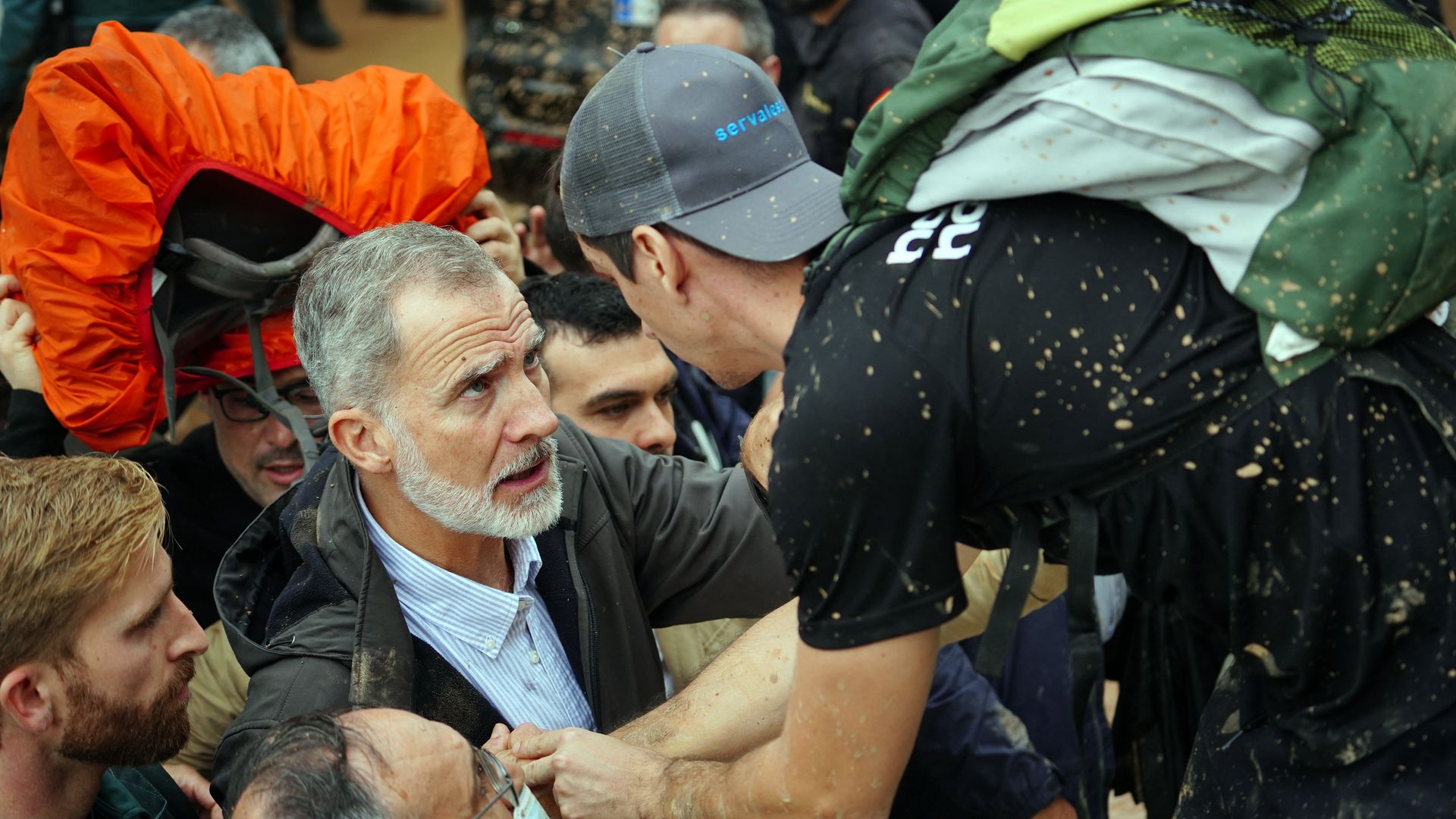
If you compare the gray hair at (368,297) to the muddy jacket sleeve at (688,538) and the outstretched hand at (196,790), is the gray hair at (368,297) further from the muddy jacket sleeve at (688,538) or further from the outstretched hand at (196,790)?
Answer: the outstretched hand at (196,790)

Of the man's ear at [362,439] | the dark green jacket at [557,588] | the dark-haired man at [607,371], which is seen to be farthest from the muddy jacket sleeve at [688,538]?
the dark-haired man at [607,371]

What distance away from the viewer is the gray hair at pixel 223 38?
5.05m

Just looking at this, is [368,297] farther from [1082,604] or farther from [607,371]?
[1082,604]

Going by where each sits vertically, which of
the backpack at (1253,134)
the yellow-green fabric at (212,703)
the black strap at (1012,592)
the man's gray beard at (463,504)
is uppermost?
the backpack at (1253,134)

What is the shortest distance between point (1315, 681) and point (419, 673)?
1.57 metres

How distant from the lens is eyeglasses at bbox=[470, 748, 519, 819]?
7.14ft

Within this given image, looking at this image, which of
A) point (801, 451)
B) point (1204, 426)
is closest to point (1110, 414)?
point (1204, 426)

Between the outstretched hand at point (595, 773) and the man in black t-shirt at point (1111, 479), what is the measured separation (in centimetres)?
A: 41

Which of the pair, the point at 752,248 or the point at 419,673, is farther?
the point at 419,673

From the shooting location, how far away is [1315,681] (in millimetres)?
1885

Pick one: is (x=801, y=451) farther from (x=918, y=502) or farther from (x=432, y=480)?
(x=432, y=480)

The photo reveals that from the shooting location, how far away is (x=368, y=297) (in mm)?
2689

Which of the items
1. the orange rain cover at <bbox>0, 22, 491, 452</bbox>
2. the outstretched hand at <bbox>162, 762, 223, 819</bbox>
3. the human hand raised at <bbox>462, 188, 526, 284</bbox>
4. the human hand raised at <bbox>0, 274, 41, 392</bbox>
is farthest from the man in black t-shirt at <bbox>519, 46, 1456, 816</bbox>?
the human hand raised at <bbox>0, 274, 41, 392</bbox>

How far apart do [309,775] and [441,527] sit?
32.9 inches
